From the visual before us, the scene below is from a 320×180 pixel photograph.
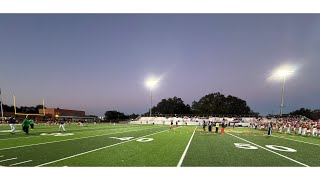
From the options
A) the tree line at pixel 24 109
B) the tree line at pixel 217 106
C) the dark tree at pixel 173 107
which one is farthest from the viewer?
the dark tree at pixel 173 107

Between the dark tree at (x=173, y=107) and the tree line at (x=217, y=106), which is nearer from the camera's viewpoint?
the tree line at (x=217, y=106)

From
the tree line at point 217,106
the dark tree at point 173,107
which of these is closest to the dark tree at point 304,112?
the tree line at point 217,106

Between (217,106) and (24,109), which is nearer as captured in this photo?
(24,109)

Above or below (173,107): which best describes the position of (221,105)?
above

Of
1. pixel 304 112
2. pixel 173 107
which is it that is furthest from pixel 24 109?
pixel 304 112

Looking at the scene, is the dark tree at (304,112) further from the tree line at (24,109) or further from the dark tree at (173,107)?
the tree line at (24,109)

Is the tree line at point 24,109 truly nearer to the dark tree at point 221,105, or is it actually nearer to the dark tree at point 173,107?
the dark tree at point 173,107

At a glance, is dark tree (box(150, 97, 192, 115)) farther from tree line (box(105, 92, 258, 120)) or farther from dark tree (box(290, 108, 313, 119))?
dark tree (box(290, 108, 313, 119))

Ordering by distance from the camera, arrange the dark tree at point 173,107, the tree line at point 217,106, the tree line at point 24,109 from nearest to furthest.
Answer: the tree line at point 24,109 < the tree line at point 217,106 < the dark tree at point 173,107

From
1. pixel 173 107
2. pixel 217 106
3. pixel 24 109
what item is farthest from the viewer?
pixel 173 107

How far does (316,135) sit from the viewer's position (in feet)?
89.8

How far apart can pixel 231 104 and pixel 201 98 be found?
12.8 metres

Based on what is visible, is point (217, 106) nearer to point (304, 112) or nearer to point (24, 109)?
point (304, 112)

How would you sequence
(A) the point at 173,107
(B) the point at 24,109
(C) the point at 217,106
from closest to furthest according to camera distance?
Result: (B) the point at 24,109
(C) the point at 217,106
(A) the point at 173,107
